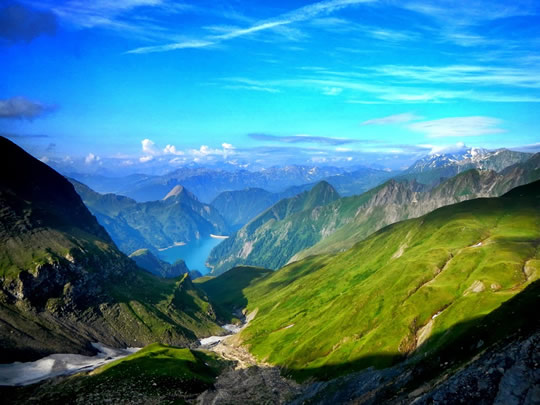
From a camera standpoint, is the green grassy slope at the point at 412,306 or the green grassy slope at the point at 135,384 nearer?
the green grassy slope at the point at 135,384

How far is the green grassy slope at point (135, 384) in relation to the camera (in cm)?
11428

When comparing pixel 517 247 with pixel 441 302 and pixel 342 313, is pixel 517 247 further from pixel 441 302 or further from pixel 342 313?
pixel 342 313

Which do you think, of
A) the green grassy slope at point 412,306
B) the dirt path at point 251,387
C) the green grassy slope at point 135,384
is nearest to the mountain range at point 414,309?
the green grassy slope at point 412,306

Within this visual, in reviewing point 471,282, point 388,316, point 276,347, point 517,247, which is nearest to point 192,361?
point 276,347

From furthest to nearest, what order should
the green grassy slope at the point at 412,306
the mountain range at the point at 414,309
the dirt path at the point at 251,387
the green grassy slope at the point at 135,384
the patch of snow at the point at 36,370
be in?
the patch of snow at the point at 36,370
the green grassy slope at the point at 412,306
the dirt path at the point at 251,387
the mountain range at the point at 414,309
the green grassy slope at the point at 135,384

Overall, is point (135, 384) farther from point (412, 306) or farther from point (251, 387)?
point (412, 306)

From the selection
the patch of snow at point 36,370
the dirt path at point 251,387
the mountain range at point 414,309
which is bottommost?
the patch of snow at point 36,370

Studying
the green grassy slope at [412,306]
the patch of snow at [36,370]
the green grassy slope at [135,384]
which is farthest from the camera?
the patch of snow at [36,370]

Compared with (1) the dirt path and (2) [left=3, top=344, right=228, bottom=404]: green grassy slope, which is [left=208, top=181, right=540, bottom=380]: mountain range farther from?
(2) [left=3, top=344, right=228, bottom=404]: green grassy slope

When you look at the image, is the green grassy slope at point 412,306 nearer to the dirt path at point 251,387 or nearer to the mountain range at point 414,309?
the mountain range at point 414,309

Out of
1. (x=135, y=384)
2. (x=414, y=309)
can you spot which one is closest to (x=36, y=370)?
(x=135, y=384)

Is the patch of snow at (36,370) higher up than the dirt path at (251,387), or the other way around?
the dirt path at (251,387)

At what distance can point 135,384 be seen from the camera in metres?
122

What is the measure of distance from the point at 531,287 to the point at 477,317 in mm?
29907
